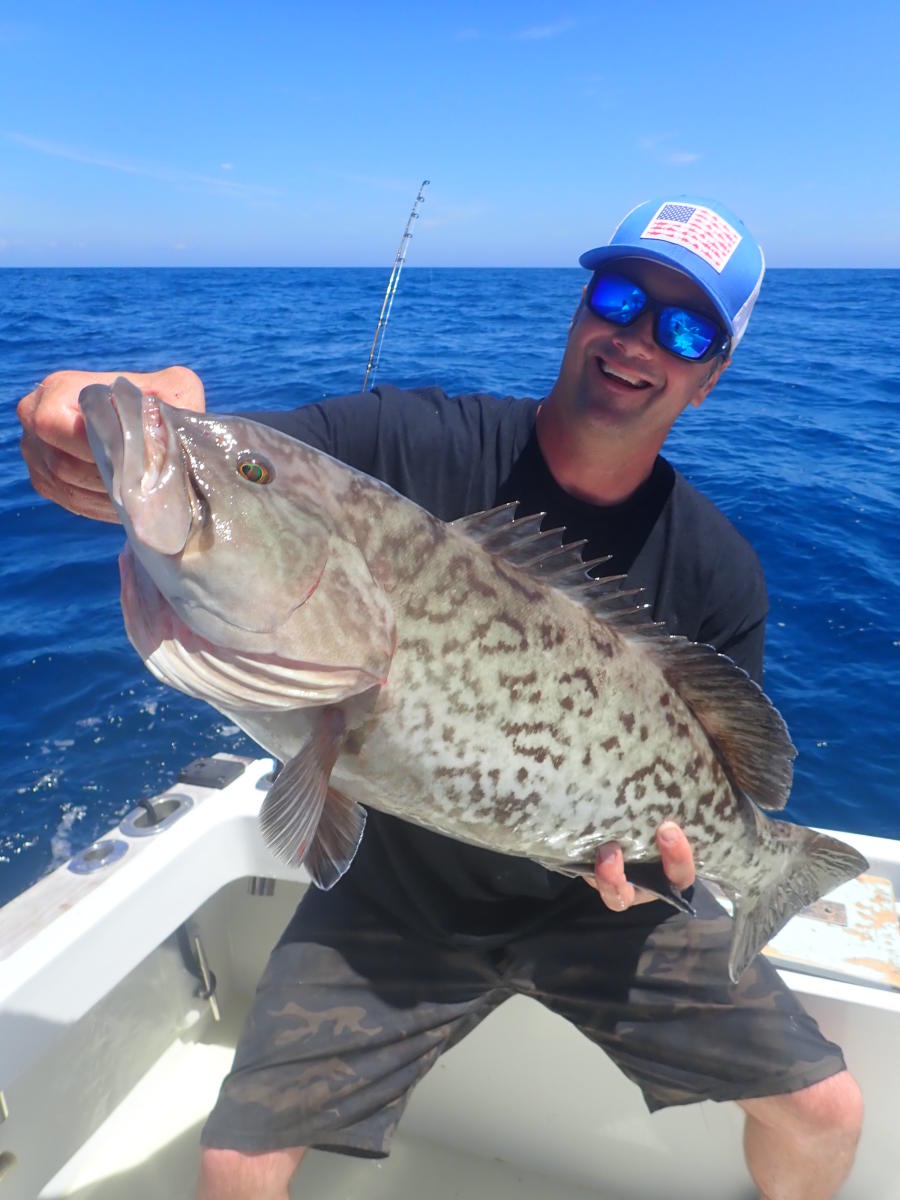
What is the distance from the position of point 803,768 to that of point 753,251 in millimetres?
4948

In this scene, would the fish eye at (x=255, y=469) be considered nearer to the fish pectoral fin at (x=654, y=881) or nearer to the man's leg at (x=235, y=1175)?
the fish pectoral fin at (x=654, y=881)

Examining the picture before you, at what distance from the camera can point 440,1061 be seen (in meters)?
3.46

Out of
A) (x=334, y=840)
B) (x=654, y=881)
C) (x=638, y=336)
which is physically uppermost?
(x=638, y=336)

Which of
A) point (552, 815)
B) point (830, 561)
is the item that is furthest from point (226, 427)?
point (830, 561)

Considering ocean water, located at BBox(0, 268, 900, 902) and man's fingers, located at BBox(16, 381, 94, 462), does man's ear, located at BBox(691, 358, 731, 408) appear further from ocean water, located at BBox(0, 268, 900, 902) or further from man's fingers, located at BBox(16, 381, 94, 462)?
ocean water, located at BBox(0, 268, 900, 902)

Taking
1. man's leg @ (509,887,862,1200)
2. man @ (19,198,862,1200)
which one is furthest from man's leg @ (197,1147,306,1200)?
man's leg @ (509,887,862,1200)

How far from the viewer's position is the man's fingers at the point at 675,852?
2.43 meters

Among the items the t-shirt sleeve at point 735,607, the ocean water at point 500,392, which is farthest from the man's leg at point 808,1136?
the ocean water at point 500,392

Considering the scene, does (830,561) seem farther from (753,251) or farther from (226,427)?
(226,427)

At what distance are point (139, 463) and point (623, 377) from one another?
1.80 metres

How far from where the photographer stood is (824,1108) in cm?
264

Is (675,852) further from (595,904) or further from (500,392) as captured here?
(500,392)

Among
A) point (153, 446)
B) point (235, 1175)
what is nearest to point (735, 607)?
point (153, 446)

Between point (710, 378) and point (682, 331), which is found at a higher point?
point (682, 331)
